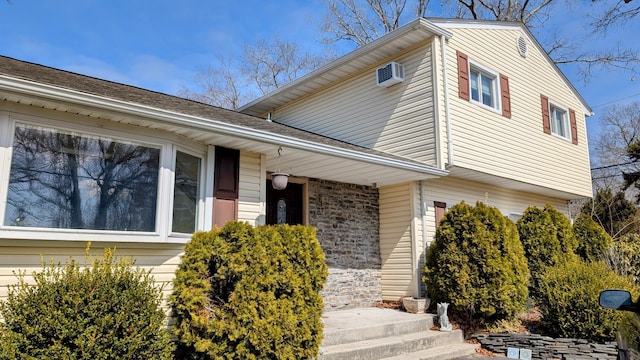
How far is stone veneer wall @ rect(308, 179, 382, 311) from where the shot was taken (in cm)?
774

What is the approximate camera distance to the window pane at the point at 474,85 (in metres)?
8.77

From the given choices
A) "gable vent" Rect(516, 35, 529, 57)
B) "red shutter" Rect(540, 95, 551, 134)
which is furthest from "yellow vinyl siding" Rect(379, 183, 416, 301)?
"gable vent" Rect(516, 35, 529, 57)

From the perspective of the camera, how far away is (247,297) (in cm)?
434

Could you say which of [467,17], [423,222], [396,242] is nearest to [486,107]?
[423,222]

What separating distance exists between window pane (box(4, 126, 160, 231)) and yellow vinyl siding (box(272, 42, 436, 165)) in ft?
16.2

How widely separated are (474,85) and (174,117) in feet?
21.5

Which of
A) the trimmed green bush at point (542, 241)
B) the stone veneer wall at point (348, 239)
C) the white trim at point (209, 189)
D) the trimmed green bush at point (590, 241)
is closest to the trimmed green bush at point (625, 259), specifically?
the trimmed green bush at point (590, 241)

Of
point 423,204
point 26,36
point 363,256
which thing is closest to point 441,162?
point 423,204

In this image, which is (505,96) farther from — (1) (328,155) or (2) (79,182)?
(2) (79,182)

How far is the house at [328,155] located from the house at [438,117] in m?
0.04

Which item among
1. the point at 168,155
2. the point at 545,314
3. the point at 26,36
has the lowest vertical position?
the point at 545,314

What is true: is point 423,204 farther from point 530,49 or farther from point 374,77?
point 530,49

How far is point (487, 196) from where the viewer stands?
31.9 ft

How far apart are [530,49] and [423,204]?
18.6 ft
